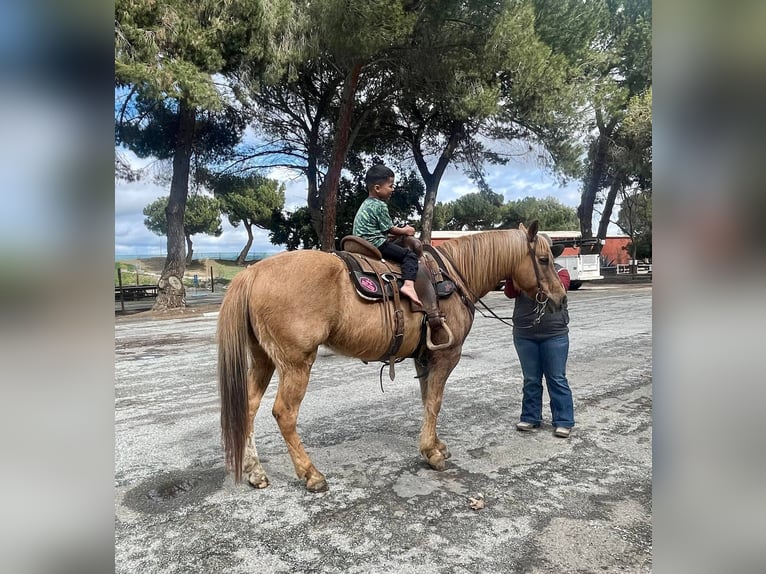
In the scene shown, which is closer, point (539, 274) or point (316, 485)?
point (316, 485)

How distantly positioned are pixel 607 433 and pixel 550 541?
1962 mm

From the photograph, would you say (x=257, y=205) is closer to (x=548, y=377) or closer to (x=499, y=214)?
(x=499, y=214)

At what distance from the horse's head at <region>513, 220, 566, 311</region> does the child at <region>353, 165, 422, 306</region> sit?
1.05m

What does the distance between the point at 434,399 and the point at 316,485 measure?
3.63 feet

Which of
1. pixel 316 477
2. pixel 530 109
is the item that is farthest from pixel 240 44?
pixel 316 477

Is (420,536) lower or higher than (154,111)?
lower

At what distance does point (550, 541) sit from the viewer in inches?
97.2

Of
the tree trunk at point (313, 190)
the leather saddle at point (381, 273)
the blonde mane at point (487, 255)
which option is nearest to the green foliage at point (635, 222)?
the tree trunk at point (313, 190)

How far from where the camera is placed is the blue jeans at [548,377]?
13.3 feet

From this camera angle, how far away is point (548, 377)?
13.7 ft

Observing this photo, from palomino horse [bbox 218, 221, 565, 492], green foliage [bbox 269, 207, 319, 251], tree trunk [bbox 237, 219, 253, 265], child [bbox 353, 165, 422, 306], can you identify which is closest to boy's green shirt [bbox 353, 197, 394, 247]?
child [bbox 353, 165, 422, 306]

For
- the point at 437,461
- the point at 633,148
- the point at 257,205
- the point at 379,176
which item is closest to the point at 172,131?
the point at 257,205
